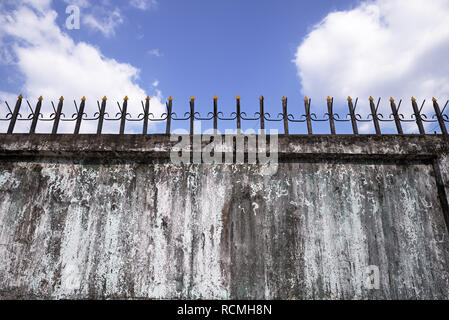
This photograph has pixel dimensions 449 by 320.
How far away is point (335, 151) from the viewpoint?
4000mm

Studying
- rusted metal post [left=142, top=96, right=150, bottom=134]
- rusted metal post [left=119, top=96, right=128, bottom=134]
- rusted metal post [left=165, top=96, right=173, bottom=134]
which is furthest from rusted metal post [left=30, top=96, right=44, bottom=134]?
rusted metal post [left=165, top=96, right=173, bottom=134]

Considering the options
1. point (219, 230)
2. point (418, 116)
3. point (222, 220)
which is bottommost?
point (219, 230)

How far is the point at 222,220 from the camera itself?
3820 millimetres

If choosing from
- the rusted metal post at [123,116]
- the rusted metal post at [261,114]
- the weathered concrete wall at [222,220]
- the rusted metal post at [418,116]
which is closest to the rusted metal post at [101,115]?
the weathered concrete wall at [222,220]

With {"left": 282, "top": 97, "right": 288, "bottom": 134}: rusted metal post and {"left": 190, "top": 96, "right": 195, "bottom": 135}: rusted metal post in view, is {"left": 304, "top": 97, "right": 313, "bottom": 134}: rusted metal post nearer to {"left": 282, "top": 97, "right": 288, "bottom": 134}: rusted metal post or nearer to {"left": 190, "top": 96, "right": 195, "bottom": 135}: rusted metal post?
{"left": 282, "top": 97, "right": 288, "bottom": 134}: rusted metal post

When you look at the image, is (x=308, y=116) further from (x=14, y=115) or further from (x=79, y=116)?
(x=14, y=115)

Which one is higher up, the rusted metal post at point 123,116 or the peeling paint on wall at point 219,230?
the rusted metal post at point 123,116

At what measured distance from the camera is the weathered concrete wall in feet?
11.8

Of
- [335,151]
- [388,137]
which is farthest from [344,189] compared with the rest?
[388,137]

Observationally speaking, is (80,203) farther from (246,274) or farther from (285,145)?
(285,145)

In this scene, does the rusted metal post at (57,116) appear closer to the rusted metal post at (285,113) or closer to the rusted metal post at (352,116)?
the rusted metal post at (285,113)

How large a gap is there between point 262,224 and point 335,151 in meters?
1.41

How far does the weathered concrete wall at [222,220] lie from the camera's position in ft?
11.8

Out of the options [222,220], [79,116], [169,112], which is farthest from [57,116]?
[222,220]
